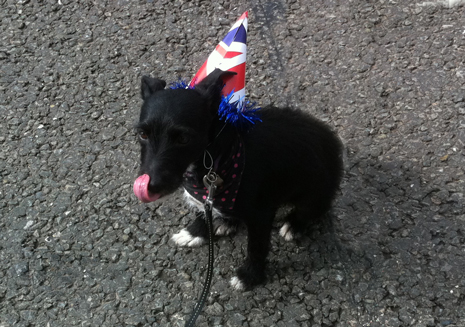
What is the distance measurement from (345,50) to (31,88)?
2.98 m

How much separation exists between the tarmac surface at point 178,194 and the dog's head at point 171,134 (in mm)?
1017

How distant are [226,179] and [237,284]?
0.80m

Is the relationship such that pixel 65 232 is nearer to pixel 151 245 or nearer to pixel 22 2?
pixel 151 245

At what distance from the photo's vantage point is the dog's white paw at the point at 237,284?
3.18 m

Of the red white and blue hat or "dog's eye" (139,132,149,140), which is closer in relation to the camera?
"dog's eye" (139,132,149,140)

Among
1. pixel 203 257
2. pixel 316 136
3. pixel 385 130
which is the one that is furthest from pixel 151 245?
pixel 385 130

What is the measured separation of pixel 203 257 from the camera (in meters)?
3.40

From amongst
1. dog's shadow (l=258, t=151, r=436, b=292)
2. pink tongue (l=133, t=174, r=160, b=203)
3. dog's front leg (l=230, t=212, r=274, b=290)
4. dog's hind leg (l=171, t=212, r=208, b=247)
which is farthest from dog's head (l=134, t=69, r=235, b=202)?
dog's shadow (l=258, t=151, r=436, b=292)

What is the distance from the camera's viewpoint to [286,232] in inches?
136

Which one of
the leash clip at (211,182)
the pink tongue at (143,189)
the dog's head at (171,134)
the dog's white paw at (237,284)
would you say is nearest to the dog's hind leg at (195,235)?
the dog's white paw at (237,284)

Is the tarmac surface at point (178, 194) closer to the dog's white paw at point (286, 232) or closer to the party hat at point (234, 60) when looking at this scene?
the dog's white paw at point (286, 232)

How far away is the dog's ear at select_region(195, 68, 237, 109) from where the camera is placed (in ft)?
8.66

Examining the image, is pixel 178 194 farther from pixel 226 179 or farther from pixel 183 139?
pixel 183 139

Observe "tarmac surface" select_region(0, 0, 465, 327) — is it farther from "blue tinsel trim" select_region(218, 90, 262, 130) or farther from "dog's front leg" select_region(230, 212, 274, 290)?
"blue tinsel trim" select_region(218, 90, 262, 130)
